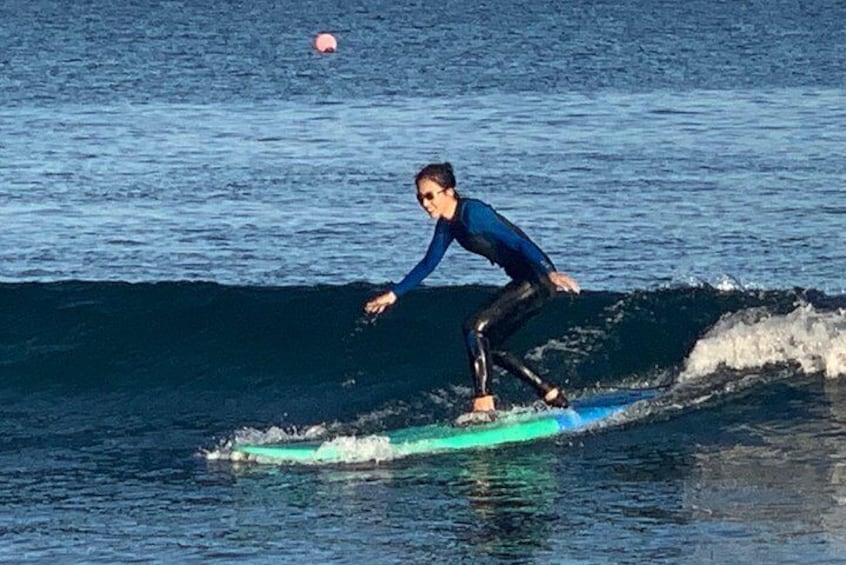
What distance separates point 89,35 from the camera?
210ft

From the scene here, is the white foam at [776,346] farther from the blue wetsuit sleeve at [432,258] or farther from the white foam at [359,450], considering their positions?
the white foam at [359,450]

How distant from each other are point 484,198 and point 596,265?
4754 mm

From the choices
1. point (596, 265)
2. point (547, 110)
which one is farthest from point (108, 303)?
point (547, 110)

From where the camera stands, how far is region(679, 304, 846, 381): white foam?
1359cm

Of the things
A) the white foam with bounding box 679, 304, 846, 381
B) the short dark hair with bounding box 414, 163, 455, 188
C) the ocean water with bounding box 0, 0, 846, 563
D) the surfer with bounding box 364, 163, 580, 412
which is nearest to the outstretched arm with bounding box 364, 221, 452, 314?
the surfer with bounding box 364, 163, 580, 412

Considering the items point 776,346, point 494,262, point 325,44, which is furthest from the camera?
→ point 325,44

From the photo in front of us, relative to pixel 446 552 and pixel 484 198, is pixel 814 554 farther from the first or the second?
pixel 484 198

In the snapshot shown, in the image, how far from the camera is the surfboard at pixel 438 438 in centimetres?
1117

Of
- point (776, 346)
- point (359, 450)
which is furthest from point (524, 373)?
point (776, 346)

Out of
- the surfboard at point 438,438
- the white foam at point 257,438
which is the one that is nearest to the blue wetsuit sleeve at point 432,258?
the surfboard at point 438,438

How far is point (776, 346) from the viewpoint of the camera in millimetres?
13867

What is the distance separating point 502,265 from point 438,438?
108 centimetres

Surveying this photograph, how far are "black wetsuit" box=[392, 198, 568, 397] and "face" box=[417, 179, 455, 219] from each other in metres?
0.07

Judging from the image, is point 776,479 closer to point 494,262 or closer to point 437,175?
point 494,262
